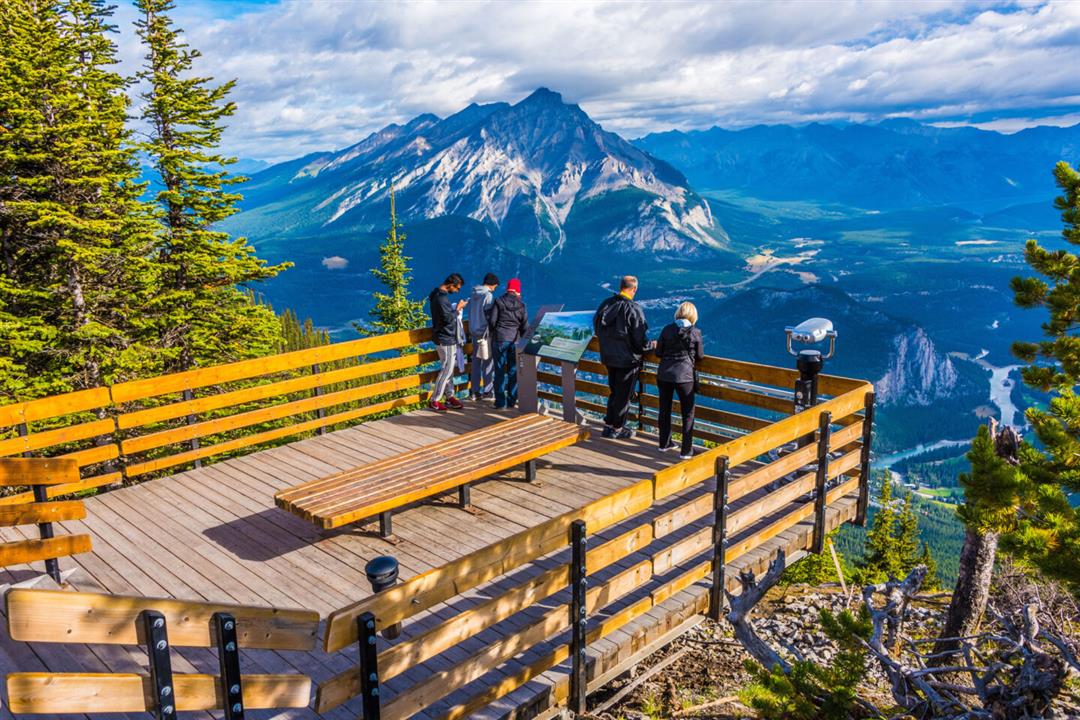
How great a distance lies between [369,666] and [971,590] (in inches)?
384

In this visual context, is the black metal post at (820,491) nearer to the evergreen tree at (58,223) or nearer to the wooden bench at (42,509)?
the wooden bench at (42,509)

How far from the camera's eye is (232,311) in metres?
21.2

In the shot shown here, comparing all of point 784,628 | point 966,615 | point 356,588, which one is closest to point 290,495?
point 356,588

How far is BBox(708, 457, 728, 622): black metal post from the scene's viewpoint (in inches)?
248

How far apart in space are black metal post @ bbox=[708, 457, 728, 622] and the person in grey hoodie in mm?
5263

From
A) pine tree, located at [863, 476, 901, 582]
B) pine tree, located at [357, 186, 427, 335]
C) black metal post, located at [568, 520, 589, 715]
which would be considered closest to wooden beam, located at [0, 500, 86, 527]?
black metal post, located at [568, 520, 589, 715]

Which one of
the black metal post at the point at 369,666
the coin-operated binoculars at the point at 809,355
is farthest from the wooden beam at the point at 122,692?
the coin-operated binoculars at the point at 809,355

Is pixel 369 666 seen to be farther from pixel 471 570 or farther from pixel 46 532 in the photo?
pixel 46 532

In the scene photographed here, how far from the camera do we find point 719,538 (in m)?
6.39

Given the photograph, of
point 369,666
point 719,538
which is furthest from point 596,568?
point 369,666

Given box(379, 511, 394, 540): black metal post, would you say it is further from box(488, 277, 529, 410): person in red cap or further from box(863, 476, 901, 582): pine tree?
box(863, 476, 901, 582): pine tree

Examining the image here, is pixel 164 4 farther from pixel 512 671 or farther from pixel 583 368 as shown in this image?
pixel 512 671

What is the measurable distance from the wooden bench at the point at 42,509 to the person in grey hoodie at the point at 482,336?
6.11m

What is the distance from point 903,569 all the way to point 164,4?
121ft
